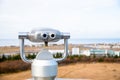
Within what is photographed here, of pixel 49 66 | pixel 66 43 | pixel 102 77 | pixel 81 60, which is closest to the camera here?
pixel 49 66

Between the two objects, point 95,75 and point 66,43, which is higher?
point 66,43

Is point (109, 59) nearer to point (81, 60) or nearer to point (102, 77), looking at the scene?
point (81, 60)

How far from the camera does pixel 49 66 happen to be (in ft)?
1.96

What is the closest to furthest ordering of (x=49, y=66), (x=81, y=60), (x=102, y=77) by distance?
(x=49, y=66) < (x=102, y=77) < (x=81, y=60)

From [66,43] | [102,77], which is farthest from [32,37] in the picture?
[102,77]

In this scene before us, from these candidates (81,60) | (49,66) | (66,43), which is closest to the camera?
(49,66)

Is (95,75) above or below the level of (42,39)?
below

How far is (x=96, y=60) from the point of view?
26.7 ft

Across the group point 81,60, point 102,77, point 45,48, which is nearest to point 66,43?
point 45,48

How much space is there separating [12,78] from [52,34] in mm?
4948

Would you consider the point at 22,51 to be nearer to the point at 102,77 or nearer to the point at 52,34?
the point at 52,34

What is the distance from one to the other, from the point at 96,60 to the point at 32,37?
7701mm

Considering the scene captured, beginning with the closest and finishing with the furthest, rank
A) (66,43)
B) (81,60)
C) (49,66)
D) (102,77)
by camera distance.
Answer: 1. (49,66)
2. (66,43)
3. (102,77)
4. (81,60)

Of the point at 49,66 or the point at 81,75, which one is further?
the point at 81,75
